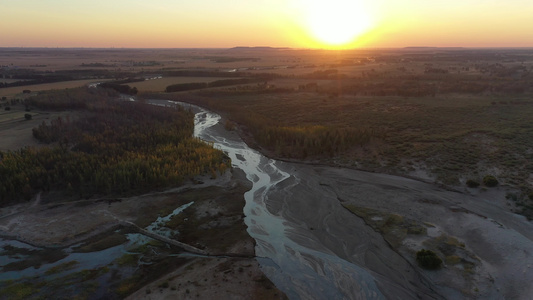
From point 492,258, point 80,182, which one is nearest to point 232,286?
point 492,258

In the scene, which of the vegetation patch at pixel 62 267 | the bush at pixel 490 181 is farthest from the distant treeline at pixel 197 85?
the bush at pixel 490 181

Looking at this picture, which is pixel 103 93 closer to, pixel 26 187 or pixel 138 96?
pixel 138 96

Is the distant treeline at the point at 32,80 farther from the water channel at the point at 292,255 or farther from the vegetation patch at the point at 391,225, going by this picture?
the vegetation patch at the point at 391,225

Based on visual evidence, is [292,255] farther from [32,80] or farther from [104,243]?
[32,80]

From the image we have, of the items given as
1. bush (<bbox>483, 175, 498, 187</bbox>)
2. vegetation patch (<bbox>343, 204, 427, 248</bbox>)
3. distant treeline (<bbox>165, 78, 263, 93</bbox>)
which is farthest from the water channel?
distant treeline (<bbox>165, 78, 263, 93</bbox>)

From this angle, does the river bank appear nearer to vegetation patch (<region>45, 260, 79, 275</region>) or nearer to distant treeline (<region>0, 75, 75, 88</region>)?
vegetation patch (<region>45, 260, 79, 275</region>)
